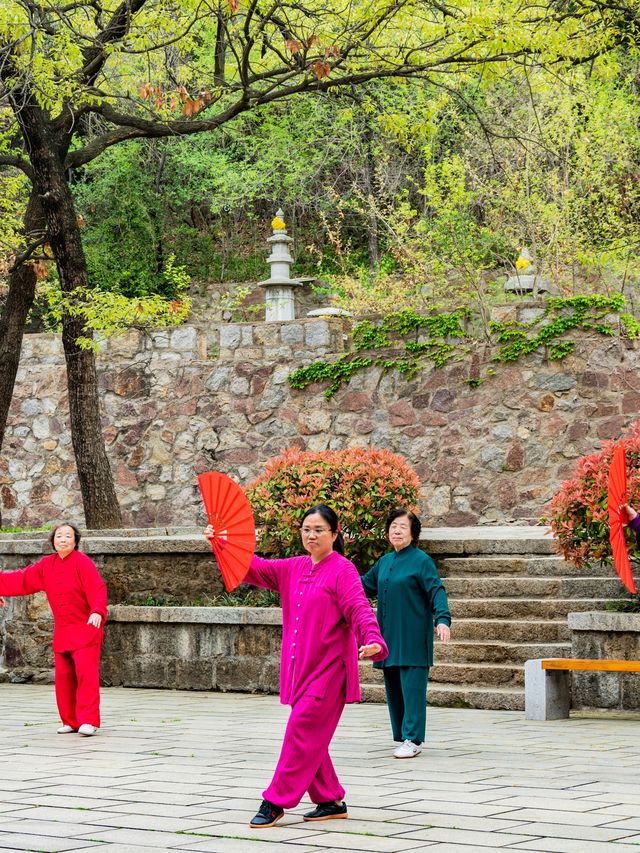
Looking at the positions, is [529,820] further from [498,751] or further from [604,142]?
[604,142]

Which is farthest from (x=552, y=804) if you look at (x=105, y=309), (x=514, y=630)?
(x=105, y=309)

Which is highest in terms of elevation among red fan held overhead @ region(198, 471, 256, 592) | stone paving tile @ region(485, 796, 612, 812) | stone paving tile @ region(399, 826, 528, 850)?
red fan held overhead @ region(198, 471, 256, 592)

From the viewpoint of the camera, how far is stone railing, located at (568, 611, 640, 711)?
→ 352 inches

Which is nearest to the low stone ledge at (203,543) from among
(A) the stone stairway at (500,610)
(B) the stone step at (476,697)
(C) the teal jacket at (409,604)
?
(A) the stone stairway at (500,610)

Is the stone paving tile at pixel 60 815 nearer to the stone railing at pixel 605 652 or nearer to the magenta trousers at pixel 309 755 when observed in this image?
the magenta trousers at pixel 309 755

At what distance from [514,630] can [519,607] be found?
27 cm

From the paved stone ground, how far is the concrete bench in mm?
175

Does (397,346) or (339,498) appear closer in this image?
(339,498)

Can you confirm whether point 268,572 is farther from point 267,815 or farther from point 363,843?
point 363,843

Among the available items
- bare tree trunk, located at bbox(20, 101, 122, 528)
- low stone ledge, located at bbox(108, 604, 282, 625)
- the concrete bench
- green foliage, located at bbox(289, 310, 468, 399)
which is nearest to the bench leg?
the concrete bench

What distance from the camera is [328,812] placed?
5.40 m

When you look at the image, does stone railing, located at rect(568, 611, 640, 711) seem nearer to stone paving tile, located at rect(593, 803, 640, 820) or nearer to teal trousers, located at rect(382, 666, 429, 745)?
teal trousers, located at rect(382, 666, 429, 745)

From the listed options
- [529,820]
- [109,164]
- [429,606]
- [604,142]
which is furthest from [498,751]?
[109,164]

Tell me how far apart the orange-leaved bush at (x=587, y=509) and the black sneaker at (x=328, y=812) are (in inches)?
165
